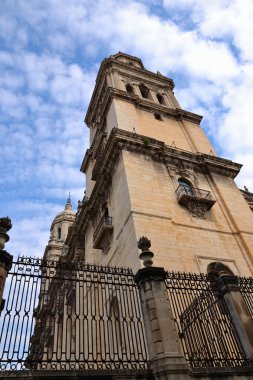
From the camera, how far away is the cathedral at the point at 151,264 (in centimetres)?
761

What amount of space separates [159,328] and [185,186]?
37.1 feet

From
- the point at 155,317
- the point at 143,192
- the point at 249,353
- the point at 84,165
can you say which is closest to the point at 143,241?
the point at 155,317

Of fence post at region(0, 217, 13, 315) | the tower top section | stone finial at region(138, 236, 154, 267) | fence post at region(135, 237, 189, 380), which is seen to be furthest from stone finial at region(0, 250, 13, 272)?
the tower top section

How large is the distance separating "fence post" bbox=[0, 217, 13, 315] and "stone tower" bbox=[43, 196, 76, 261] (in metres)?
32.9

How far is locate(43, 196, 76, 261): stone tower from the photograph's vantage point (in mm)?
42903

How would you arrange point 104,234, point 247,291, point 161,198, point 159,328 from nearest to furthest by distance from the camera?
point 159,328
point 247,291
point 161,198
point 104,234

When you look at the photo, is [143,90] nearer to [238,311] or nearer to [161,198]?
[161,198]

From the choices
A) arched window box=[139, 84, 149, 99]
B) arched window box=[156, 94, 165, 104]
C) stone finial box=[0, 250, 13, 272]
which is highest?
arched window box=[139, 84, 149, 99]

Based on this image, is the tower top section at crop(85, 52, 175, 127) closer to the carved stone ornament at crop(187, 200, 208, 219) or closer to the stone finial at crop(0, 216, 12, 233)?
the carved stone ornament at crop(187, 200, 208, 219)

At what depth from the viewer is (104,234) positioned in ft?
56.4

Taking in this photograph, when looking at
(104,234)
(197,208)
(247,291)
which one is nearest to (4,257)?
(247,291)

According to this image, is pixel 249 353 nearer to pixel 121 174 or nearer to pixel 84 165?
pixel 121 174

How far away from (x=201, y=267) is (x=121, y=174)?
19.7 ft

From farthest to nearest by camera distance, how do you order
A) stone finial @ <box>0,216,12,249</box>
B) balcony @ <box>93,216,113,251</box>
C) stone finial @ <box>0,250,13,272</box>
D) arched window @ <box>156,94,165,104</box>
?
arched window @ <box>156,94,165,104</box>
balcony @ <box>93,216,113,251</box>
stone finial @ <box>0,216,12,249</box>
stone finial @ <box>0,250,13,272</box>
